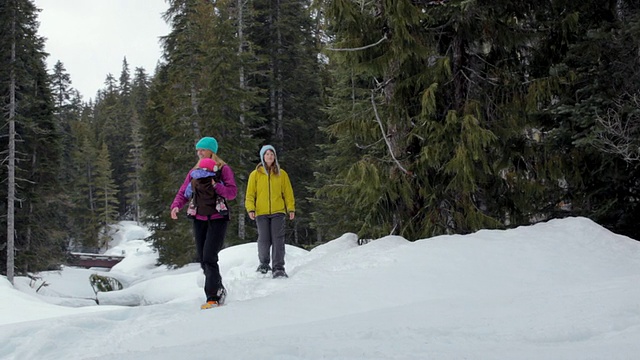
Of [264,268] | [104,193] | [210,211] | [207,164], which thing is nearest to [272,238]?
[264,268]

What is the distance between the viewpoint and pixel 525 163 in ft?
27.2

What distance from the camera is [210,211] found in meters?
5.72

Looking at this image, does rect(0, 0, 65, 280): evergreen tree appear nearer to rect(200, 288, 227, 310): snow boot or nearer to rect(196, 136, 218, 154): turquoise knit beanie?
rect(200, 288, 227, 310): snow boot

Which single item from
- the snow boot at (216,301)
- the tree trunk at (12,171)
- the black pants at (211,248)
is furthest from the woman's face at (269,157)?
the tree trunk at (12,171)

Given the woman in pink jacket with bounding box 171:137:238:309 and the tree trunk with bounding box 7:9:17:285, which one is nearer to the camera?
the woman in pink jacket with bounding box 171:137:238:309

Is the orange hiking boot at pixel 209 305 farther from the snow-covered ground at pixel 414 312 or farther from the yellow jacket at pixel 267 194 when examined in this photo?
the yellow jacket at pixel 267 194

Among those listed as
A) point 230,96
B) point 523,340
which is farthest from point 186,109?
point 523,340

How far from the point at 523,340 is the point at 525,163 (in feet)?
18.3

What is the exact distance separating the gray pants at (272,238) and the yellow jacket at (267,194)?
110mm

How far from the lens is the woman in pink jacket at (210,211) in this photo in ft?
18.7

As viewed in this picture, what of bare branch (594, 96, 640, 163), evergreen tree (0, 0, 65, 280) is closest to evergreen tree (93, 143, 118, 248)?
evergreen tree (0, 0, 65, 280)

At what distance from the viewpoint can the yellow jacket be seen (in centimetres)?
693

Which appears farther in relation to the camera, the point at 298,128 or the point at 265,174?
the point at 298,128

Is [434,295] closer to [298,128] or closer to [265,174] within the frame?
[265,174]
